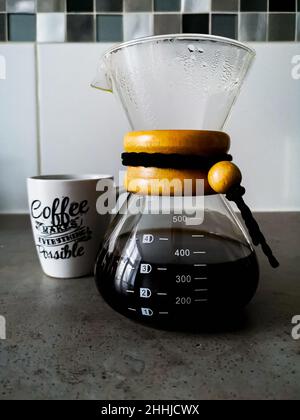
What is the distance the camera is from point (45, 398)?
26cm

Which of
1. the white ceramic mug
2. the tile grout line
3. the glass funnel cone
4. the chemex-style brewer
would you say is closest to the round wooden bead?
the chemex-style brewer

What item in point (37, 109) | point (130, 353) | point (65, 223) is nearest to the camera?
point (130, 353)

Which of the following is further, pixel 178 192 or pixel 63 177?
pixel 63 177

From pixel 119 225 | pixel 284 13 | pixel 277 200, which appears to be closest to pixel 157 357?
pixel 119 225

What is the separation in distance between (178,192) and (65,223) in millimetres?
208

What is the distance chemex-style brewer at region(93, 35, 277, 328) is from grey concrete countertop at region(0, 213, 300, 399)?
28 millimetres

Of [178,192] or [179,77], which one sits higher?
[179,77]

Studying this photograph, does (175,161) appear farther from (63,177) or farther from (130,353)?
(63,177)

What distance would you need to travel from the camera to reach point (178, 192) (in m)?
0.36

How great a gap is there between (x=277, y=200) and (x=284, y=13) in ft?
1.29

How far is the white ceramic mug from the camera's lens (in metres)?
0.51

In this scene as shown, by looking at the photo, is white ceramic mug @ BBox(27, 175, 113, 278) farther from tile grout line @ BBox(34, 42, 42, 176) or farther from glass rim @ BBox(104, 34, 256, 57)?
tile grout line @ BBox(34, 42, 42, 176)

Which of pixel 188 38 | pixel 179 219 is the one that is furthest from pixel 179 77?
pixel 179 219

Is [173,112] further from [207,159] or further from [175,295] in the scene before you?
[175,295]
